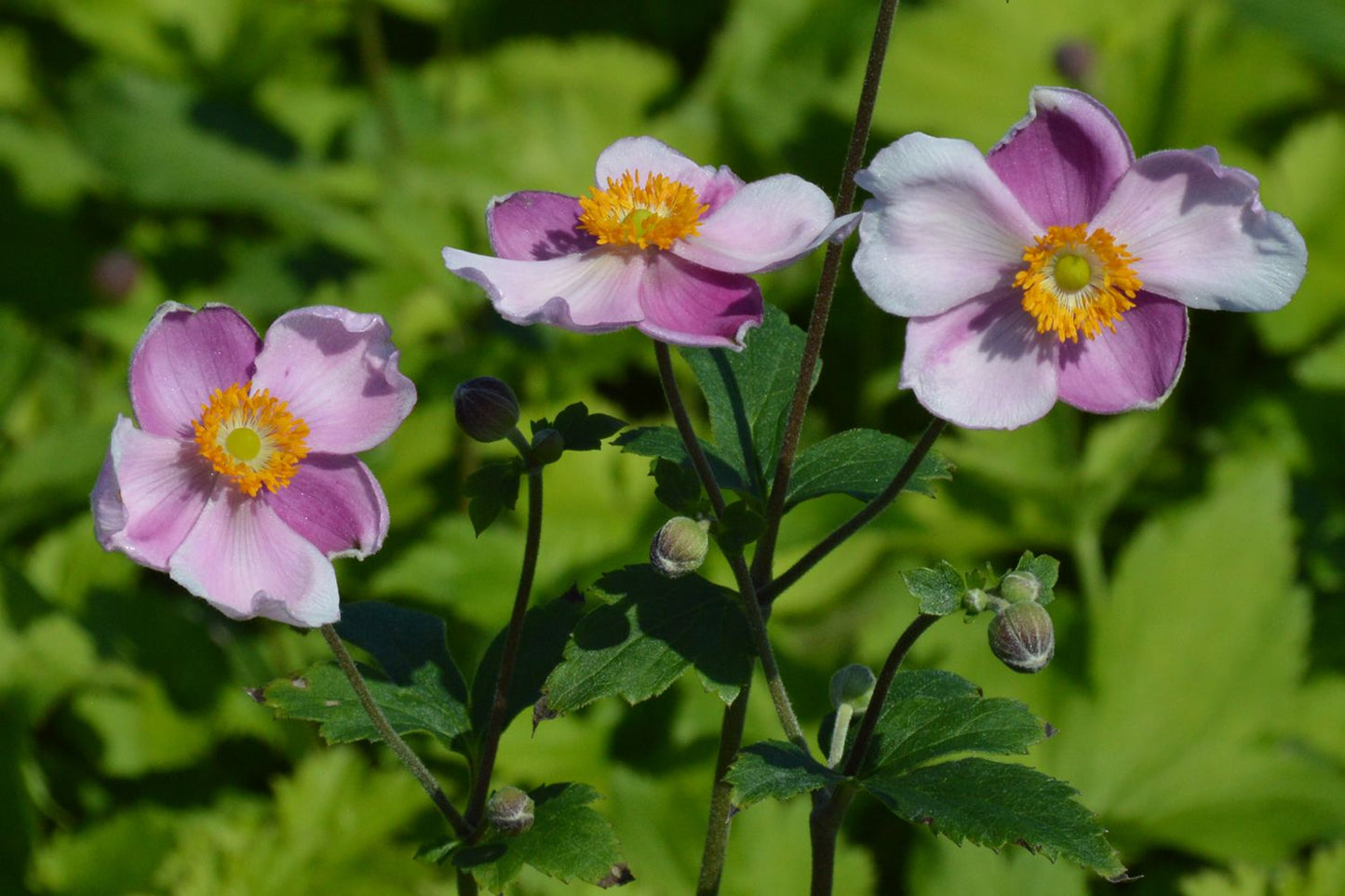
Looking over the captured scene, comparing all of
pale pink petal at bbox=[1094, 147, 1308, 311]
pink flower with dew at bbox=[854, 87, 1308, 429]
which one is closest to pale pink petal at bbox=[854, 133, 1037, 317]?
pink flower with dew at bbox=[854, 87, 1308, 429]

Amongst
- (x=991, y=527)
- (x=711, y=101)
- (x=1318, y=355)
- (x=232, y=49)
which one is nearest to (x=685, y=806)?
(x=991, y=527)

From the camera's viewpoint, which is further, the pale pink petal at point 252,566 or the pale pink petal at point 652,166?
the pale pink petal at point 652,166

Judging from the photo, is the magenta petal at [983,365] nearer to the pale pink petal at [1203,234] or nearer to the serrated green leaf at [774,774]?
the pale pink petal at [1203,234]

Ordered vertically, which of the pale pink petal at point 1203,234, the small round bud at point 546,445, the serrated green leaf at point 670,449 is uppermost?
the pale pink petal at point 1203,234

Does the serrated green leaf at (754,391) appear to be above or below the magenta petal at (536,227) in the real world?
below

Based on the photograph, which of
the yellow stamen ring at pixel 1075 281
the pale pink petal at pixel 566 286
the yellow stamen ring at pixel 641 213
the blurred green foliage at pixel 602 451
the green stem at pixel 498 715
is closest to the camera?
the pale pink petal at pixel 566 286

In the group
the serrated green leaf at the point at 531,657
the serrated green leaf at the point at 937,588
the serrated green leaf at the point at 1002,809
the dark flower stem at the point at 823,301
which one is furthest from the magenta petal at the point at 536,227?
the serrated green leaf at the point at 1002,809

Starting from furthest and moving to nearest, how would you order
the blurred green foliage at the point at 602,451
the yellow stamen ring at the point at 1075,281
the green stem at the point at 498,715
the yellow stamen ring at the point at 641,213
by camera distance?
the blurred green foliage at the point at 602,451 < the green stem at the point at 498,715 < the yellow stamen ring at the point at 641,213 < the yellow stamen ring at the point at 1075,281
